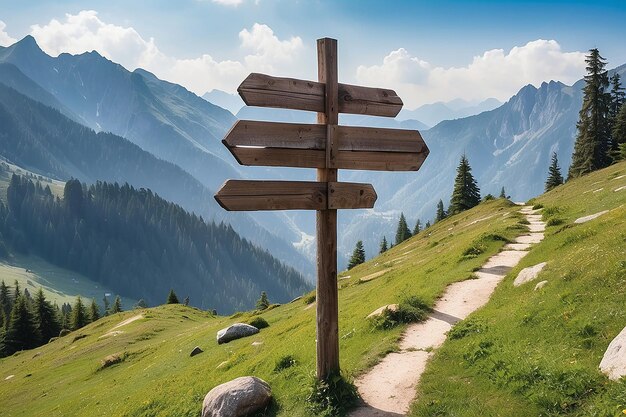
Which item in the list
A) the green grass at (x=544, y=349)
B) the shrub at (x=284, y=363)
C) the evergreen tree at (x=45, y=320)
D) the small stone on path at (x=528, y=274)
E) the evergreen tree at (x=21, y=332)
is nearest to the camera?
the green grass at (x=544, y=349)

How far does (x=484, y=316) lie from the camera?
15.8m

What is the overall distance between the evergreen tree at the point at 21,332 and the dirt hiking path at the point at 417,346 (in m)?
104

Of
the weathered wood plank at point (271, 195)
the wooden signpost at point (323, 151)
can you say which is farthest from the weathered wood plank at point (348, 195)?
the weathered wood plank at point (271, 195)

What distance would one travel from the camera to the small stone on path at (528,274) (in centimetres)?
1769

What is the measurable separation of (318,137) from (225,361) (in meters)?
17.5

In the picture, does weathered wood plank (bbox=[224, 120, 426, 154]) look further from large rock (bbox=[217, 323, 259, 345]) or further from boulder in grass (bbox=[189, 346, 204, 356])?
boulder in grass (bbox=[189, 346, 204, 356])

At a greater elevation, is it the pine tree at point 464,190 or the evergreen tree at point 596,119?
the evergreen tree at point 596,119

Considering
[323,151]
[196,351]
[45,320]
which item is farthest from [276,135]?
[45,320]

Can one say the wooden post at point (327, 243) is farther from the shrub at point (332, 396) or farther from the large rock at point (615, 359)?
the large rock at point (615, 359)

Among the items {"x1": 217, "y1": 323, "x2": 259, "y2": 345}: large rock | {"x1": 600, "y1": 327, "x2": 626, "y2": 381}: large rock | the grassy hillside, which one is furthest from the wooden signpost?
{"x1": 217, "y1": 323, "x2": 259, "y2": 345}: large rock

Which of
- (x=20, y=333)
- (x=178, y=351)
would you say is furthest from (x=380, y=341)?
(x=20, y=333)

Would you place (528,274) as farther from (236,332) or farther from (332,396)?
(236,332)

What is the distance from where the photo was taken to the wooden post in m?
11.6

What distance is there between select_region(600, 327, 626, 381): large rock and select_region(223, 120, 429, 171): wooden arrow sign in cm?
649
